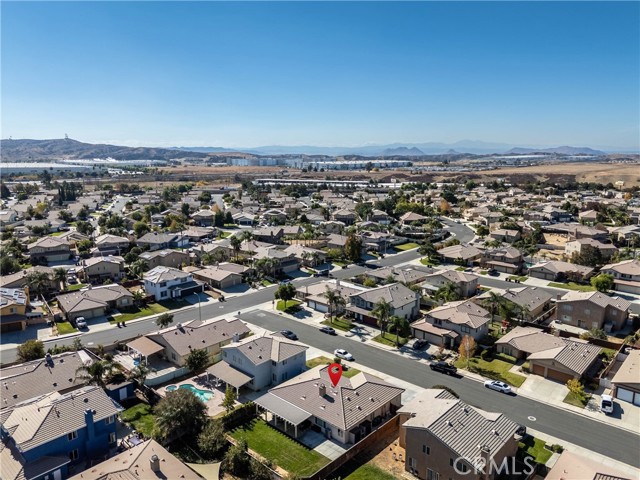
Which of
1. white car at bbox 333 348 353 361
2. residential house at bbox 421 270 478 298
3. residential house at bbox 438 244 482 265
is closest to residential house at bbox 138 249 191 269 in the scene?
white car at bbox 333 348 353 361

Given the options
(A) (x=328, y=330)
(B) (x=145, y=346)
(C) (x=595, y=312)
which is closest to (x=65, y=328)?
(B) (x=145, y=346)

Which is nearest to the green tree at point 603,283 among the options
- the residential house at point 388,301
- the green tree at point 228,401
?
the residential house at point 388,301

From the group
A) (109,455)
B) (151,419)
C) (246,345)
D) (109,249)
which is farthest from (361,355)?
(109,249)

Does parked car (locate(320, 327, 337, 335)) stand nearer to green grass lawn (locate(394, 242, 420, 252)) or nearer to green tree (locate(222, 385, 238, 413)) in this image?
green tree (locate(222, 385, 238, 413))

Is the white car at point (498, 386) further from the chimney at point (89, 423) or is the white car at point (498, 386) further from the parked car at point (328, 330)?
the chimney at point (89, 423)

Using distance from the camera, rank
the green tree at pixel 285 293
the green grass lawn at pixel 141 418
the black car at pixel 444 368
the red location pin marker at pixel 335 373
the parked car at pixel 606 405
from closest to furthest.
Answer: the green grass lawn at pixel 141 418, the parked car at pixel 606 405, the red location pin marker at pixel 335 373, the black car at pixel 444 368, the green tree at pixel 285 293

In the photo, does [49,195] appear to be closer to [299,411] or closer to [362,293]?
[362,293]
